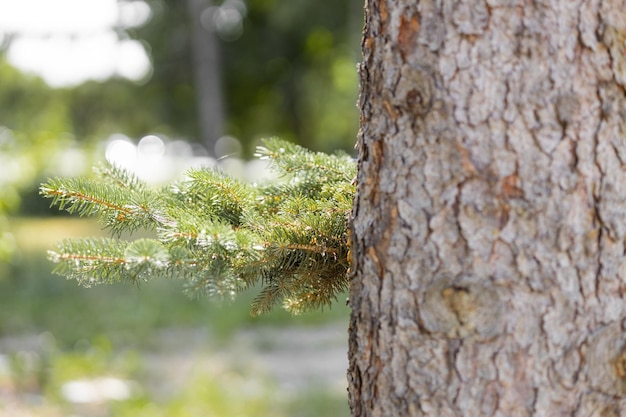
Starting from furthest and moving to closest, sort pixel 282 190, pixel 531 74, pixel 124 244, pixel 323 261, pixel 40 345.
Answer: pixel 40 345 → pixel 282 190 → pixel 323 261 → pixel 124 244 → pixel 531 74

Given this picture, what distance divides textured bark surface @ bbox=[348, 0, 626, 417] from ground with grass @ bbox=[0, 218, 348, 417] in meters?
2.46

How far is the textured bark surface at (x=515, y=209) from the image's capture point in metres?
0.99

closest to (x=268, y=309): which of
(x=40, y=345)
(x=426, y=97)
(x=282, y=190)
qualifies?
(x=282, y=190)

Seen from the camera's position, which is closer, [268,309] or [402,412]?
[402,412]

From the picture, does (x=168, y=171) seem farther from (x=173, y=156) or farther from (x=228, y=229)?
(x=228, y=229)

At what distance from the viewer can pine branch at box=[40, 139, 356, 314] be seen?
1108 mm

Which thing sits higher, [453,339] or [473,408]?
[453,339]

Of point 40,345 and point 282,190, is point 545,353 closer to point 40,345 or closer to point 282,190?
point 282,190

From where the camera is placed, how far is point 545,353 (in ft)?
3.28

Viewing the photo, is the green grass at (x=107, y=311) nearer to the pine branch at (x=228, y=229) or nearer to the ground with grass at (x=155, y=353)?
the ground with grass at (x=155, y=353)

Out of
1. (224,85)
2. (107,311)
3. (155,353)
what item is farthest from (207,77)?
(155,353)

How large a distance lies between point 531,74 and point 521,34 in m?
0.06

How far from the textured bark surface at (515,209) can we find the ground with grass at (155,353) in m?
2.46

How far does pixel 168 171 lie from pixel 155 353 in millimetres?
5224
